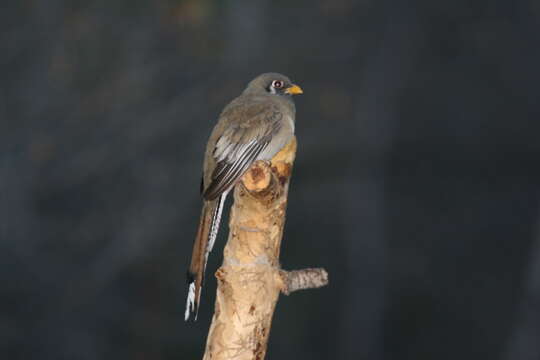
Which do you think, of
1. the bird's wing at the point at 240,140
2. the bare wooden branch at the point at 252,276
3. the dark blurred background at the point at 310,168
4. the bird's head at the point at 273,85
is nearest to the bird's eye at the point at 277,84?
the bird's head at the point at 273,85

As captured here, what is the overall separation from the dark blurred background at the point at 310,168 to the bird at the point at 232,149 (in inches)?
215

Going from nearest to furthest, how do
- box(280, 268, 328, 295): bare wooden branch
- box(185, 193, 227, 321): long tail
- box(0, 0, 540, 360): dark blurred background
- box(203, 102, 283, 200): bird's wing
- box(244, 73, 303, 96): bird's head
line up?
box(280, 268, 328, 295): bare wooden branch, box(185, 193, 227, 321): long tail, box(203, 102, 283, 200): bird's wing, box(244, 73, 303, 96): bird's head, box(0, 0, 540, 360): dark blurred background

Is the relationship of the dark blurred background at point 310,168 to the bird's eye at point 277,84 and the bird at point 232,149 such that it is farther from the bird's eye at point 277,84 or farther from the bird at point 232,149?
the bird at point 232,149

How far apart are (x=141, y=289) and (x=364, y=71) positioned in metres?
4.85

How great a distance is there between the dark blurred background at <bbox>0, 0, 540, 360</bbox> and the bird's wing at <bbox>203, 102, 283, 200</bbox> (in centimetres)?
572

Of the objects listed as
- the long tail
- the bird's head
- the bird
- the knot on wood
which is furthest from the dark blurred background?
the knot on wood

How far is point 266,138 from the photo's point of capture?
444 centimetres

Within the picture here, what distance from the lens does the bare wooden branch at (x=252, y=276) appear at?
10.7 ft

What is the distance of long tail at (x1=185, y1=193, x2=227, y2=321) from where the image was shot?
362cm

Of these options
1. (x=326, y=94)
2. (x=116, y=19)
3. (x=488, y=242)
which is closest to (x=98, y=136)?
(x=116, y=19)

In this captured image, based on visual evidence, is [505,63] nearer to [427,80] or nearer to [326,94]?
[427,80]

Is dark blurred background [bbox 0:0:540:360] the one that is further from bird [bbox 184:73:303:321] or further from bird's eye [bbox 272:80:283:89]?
bird [bbox 184:73:303:321]

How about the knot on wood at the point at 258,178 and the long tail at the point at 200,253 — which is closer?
the knot on wood at the point at 258,178

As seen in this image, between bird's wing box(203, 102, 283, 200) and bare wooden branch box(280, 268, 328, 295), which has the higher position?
bird's wing box(203, 102, 283, 200)
